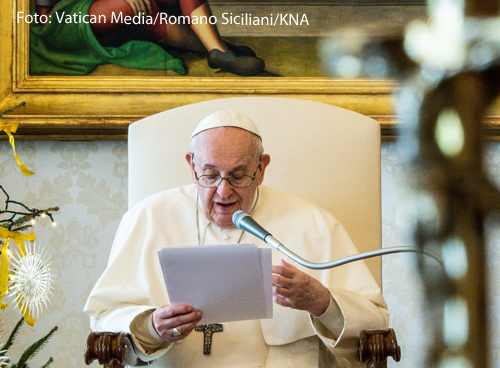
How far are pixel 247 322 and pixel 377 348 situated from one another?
641mm

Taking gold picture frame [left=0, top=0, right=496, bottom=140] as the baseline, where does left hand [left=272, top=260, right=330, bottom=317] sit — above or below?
below

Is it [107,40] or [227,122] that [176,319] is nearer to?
[227,122]

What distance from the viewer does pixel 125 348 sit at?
6.37 feet

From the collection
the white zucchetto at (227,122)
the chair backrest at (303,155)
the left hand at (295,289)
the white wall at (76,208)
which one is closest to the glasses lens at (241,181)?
the white zucchetto at (227,122)

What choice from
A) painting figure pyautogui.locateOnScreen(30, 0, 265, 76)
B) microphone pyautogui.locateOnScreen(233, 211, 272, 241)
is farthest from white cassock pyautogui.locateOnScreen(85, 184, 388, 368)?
painting figure pyautogui.locateOnScreen(30, 0, 265, 76)

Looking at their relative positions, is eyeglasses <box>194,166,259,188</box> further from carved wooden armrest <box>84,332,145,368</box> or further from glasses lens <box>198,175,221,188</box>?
carved wooden armrest <box>84,332,145,368</box>

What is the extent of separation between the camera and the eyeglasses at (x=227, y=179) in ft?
8.13

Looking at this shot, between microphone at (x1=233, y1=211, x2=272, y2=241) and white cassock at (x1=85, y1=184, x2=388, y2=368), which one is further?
white cassock at (x1=85, y1=184, x2=388, y2=368)

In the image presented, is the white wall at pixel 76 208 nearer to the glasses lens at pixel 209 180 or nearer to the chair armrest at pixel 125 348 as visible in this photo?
the glasses lens at pixel 209 180

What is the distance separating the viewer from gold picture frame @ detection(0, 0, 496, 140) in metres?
3.26

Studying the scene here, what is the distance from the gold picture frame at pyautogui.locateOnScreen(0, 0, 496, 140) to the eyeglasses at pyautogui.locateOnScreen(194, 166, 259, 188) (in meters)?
0.92

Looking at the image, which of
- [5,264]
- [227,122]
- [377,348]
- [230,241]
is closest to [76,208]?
[230,241]

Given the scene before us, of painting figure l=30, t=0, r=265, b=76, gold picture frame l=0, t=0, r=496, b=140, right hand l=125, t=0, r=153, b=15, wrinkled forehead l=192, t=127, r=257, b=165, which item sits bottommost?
wrinkled forehead l=192, t=127, r=257, b=165

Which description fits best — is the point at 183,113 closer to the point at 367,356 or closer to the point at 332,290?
the point at 332,290
